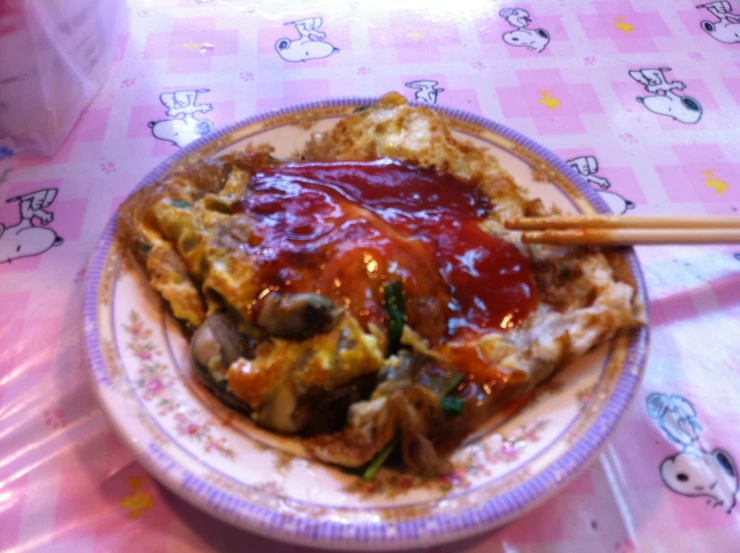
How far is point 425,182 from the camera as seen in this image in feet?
7.15

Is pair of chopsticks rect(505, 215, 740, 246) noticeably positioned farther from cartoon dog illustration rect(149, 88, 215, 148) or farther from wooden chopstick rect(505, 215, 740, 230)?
cartoon dog illustration rect(149, 88, 215, 148)

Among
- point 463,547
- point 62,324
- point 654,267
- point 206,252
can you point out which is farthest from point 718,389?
point 62,324

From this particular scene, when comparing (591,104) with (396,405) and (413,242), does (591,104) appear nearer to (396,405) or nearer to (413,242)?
(413,242)

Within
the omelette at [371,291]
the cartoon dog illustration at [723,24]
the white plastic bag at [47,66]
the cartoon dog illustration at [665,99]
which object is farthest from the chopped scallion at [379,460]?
the cartoon dog illustration at [723,24]

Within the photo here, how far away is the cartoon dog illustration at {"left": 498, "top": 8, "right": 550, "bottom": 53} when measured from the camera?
3477mm

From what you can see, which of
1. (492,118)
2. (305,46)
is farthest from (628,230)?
(305,46)

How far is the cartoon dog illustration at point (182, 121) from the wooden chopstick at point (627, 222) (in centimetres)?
177

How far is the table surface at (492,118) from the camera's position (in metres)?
1.68

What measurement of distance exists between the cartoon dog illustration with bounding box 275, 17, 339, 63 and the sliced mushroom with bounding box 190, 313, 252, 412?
2.18 meters

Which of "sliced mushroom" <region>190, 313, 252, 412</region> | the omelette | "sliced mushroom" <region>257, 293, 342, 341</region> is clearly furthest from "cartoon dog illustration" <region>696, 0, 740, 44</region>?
"sliced mushroom" <region>190, 313, 252, 412</region>

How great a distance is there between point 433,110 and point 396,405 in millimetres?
1414

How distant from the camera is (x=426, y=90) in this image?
10.3 feet

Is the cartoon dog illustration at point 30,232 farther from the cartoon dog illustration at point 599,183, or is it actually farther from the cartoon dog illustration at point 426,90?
the cartoon dog illustration at point 599,183

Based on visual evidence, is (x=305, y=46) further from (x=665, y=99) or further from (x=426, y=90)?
(x=665, y=99)
